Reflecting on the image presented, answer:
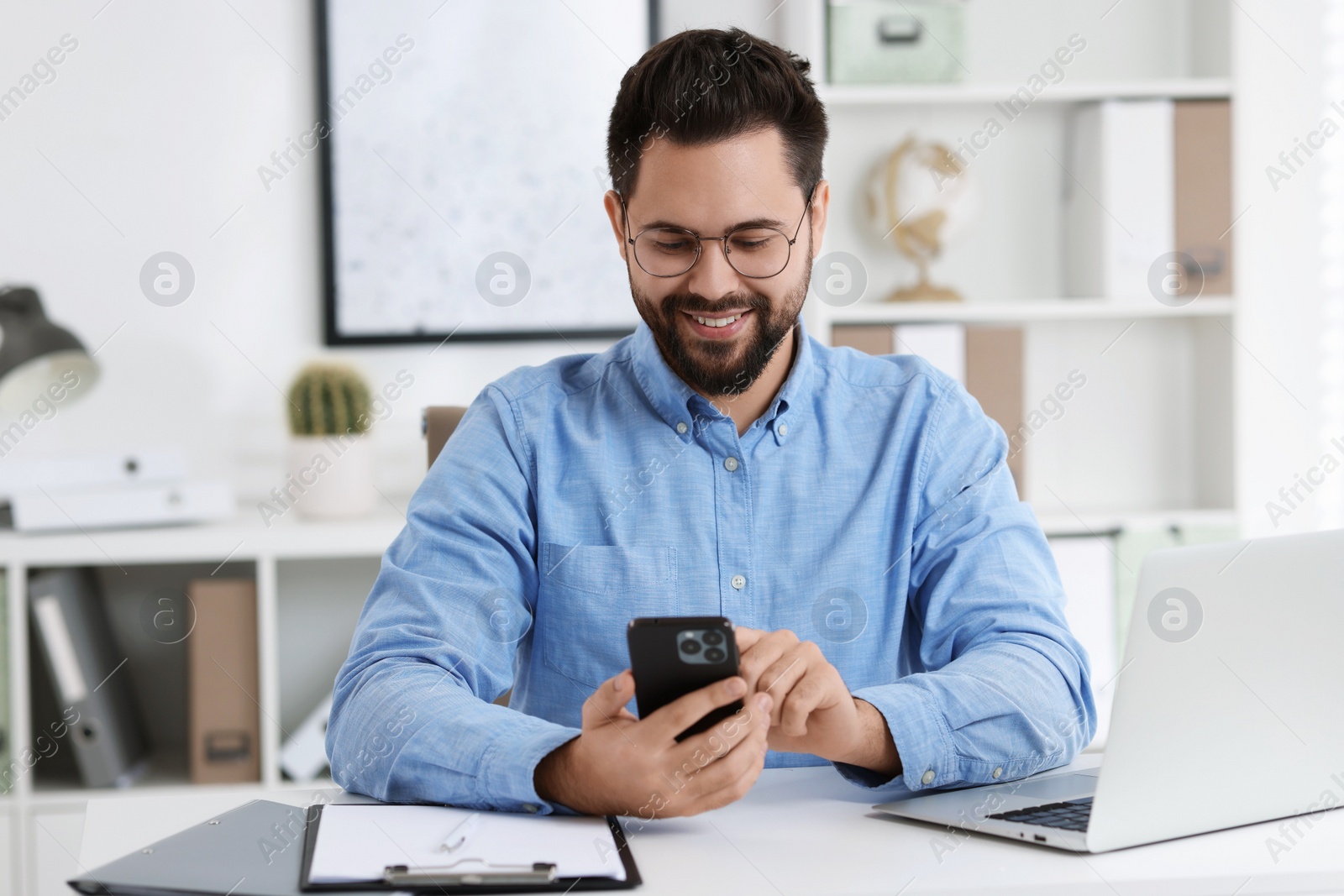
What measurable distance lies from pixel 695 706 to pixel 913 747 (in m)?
0.22

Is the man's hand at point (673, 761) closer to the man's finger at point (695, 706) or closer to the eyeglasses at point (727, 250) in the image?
the man's finger at point (695, 706)

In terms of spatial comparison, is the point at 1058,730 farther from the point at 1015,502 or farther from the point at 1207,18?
the point at 1207,18

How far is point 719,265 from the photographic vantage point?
125 cm

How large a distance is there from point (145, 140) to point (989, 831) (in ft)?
7.00

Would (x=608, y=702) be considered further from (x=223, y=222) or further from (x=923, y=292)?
(x=223, y=222)

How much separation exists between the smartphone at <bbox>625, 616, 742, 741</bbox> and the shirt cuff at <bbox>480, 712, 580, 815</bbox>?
0.32 feet

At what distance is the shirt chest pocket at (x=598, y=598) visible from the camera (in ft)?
4.10

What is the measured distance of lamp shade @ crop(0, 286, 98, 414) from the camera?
2.07 m

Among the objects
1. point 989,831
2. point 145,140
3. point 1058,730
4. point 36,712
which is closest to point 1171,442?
point 1058,730

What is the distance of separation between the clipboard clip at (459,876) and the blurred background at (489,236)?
1452 mm

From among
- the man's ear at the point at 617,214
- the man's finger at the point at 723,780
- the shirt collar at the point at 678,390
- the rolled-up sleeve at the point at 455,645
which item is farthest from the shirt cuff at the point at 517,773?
the man's ear at the point at 617,214

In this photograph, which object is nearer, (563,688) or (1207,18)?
(563,688)

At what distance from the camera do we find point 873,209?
2436 millimetres

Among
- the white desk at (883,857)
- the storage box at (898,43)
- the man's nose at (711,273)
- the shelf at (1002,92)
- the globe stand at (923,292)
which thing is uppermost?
the storage box at (898,43)
